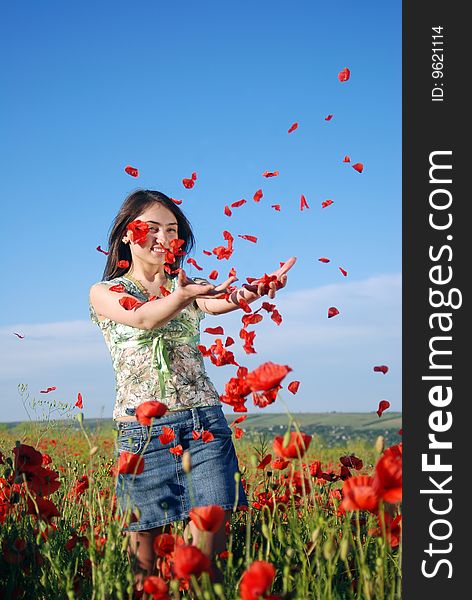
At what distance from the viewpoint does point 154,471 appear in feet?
10.3

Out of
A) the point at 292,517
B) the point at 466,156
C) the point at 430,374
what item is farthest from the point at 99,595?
the point at 466,156

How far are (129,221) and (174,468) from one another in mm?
1180

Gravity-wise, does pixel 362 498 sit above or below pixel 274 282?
below

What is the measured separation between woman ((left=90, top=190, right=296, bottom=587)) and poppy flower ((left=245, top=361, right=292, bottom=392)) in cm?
76

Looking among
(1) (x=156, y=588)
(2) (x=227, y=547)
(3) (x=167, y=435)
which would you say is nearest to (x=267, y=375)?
(1) (x=156, y=588)

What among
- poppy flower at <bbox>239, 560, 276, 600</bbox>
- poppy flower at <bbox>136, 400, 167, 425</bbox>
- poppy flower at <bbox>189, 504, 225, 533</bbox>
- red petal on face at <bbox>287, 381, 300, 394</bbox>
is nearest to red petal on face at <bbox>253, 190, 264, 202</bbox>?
red petal on face at <bbox>287, 381, 300, 394</bbox>

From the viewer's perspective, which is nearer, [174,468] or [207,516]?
[207,516]

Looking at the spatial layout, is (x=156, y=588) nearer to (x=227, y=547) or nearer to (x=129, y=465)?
(x=129, y=465)

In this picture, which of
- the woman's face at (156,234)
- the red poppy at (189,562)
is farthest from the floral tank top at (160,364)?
the red poppy at (189,562)

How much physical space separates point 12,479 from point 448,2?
2313 millimetres

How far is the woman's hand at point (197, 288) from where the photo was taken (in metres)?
2.75

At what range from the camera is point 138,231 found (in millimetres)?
3361

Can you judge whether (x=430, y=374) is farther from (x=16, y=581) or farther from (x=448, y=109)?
(x=16, y=581)

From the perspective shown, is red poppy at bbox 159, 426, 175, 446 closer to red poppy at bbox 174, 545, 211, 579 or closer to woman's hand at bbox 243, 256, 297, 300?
woman's hand at bbox 243, 256, 297, 300
